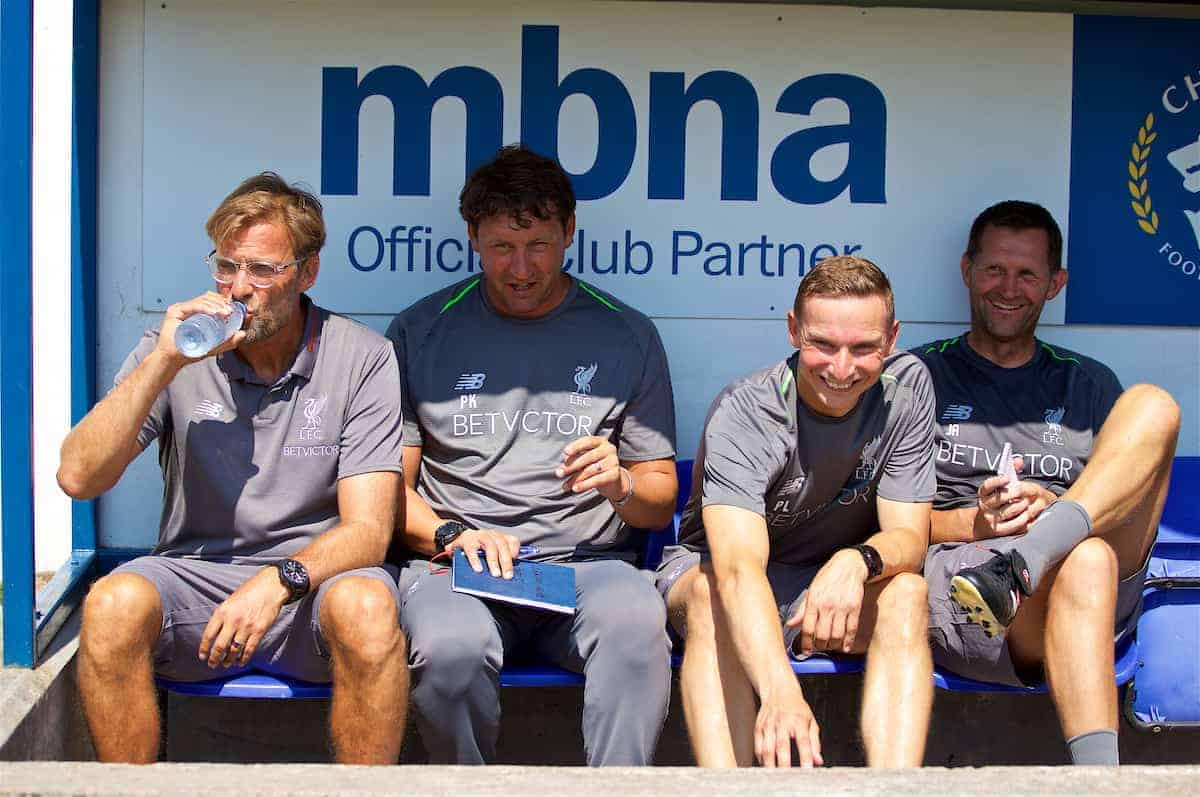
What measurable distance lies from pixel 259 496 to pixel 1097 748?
2.02m

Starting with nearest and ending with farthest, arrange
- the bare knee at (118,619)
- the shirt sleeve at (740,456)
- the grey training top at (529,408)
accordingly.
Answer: the bare knee at (118,619) < the shirt sleeve at (740,456) < the grey training top at (529,408)

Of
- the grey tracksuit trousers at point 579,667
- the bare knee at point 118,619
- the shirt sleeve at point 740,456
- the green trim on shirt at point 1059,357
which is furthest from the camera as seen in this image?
the green trim on shirt at point 1059,357

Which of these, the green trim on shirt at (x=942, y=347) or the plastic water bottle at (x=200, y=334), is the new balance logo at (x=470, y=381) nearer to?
the plastic water bottle at (x=200, y=334)

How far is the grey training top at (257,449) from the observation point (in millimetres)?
3467

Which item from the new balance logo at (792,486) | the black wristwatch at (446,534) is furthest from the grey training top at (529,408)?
the new balance logo at (792,486)

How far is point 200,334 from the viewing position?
3.26 meters

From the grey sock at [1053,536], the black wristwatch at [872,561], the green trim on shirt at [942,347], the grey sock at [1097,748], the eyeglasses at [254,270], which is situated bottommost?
the grey sock at [1097,748]

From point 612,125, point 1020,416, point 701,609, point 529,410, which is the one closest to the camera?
point 701,609

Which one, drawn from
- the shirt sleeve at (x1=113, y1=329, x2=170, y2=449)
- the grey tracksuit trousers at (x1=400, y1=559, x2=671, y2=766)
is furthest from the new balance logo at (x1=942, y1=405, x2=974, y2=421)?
the shirt sleeve at (x1=113, y1=329, x2=170, y2=449)

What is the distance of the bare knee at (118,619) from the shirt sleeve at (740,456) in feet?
4.21

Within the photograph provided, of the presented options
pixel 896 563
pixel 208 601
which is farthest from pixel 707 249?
pixel 208 601

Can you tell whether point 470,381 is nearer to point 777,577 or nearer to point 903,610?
point 777,577

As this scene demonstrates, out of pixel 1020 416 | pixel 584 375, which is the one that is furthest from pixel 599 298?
pixel 1020 416

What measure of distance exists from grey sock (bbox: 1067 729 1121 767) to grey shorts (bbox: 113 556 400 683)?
158 cm
